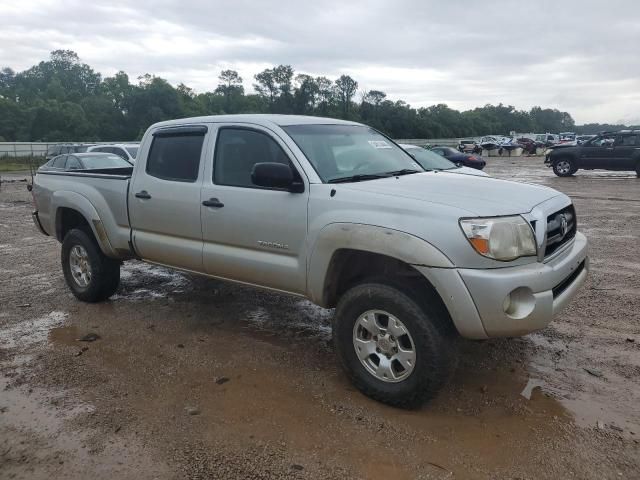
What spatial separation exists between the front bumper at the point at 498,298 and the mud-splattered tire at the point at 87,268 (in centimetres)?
375

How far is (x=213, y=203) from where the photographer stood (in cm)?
429

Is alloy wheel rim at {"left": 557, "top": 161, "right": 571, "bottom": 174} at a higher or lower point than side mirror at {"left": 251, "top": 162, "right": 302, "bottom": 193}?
lower

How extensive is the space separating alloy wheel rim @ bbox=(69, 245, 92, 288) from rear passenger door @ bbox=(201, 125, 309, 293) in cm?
191

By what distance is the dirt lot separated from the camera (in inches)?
115

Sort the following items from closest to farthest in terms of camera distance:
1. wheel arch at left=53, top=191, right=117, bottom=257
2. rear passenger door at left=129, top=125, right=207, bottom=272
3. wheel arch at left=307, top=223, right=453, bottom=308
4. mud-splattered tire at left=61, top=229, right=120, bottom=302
→ wheel arch at left=307, top=223, right=453, bottom=308 → rear passenger door at left=129, top=125, right=207, bottom=272 → wheel arch at left=53, top=191, right=117, bottom=257 → mud-splattered tire at left=61, top=229, right=120, bottom=302

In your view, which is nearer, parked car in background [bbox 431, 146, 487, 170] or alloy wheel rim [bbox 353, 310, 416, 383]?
alloy wheel rim [bbox 353, 310, 416, 383]

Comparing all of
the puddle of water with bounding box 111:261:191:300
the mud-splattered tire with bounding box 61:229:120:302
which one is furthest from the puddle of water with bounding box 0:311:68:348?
the puddle of water with bounding box 111:261:191:300

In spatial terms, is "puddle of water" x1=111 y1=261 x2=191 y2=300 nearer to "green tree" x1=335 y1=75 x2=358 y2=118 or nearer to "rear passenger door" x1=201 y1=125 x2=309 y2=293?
"rear passenger door" x1=201 y1=125 x2=309 y2=293

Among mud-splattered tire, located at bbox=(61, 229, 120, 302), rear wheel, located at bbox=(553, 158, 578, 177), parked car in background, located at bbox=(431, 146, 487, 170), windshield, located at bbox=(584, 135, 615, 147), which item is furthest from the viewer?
parked car in background, located at bbox=(431, 146, 487, 170)

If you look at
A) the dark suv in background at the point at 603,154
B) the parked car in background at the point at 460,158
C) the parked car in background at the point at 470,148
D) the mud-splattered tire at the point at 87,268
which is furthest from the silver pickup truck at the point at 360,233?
the parked car in background at the point at 470,148

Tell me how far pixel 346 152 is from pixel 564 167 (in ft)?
70.3

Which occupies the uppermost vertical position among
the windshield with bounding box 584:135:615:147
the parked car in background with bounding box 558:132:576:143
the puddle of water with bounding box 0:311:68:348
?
the windshield with bounding box 584:135:615:147

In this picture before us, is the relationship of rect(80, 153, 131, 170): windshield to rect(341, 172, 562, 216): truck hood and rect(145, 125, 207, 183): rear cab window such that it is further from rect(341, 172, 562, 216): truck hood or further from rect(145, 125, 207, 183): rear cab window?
rect(341, 172, 562, 216): truck hood

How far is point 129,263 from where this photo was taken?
7.87 m
